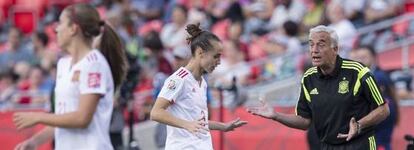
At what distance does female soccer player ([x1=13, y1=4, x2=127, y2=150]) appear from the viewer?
6.80 metres

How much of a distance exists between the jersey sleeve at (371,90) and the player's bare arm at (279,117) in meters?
0.61

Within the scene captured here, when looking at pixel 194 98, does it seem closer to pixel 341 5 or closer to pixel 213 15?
pixel 341 5

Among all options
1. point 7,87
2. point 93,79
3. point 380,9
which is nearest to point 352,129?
point 93,79

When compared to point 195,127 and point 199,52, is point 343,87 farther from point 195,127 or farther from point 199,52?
point 195,127

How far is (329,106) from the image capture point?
841cm

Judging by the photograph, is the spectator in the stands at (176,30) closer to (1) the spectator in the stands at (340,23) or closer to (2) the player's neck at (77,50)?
(1) the spectator in the stands at (340,23)

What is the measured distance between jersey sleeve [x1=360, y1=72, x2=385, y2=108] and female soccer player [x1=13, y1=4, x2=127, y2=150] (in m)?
2.17

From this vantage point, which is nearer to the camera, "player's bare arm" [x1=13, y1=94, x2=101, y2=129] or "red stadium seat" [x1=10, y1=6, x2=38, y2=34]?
"player's bare arm" [x1=13, y1=94, x2=101, y2=129]

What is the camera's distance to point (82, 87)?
6832mm

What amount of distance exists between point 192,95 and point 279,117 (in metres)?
0.74

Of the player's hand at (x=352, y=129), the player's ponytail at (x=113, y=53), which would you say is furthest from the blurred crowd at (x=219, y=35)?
the player's ponytail at (x=113, y=53)

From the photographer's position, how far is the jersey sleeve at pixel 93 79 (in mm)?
6820

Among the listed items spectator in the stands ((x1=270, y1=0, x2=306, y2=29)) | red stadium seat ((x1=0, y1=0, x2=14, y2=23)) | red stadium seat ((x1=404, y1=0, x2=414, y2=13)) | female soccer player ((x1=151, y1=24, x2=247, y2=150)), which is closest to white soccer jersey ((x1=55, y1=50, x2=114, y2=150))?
female soccer player ((x1=151, y1=24, x2=247, y2=150))

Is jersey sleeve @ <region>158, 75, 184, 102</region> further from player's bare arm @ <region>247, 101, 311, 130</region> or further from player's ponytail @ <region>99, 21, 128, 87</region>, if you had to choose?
player's ponytail @ <region>99, 21, 128, 87</region>
